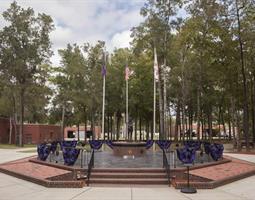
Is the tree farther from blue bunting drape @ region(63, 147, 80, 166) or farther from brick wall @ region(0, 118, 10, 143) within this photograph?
blue bunting drape @ region(63, 147, 80, 166)

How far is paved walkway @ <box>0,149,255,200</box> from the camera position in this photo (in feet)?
43.4

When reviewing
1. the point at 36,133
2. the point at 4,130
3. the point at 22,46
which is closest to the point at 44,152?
the point at 22,46

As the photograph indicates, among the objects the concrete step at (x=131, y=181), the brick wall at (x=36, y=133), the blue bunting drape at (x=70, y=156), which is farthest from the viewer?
the brick wall at (x=36, y=133)

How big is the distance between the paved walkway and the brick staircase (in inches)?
42.7

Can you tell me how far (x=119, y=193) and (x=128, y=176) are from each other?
276cm

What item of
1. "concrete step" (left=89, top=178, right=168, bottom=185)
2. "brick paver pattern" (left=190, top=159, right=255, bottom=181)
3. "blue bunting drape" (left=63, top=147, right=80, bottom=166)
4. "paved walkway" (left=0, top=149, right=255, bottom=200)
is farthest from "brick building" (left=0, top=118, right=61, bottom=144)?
"paved walkway" (left=0, top=149, right=255, bottom=200)

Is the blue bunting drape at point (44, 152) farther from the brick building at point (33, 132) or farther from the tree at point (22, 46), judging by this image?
the brick building at point (33, 132)

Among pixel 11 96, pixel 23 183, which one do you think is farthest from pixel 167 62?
pixel 23 183

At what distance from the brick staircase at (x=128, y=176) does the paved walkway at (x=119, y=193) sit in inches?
42.7

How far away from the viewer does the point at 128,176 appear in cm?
1677

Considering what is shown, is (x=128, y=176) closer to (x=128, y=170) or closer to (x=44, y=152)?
(x=128, y=170)

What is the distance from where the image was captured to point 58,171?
17.7 meters

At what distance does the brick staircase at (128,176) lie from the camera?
53.5ft

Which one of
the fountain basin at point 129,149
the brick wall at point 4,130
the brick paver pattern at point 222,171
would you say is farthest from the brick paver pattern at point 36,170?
the brick wall at point 4,130
